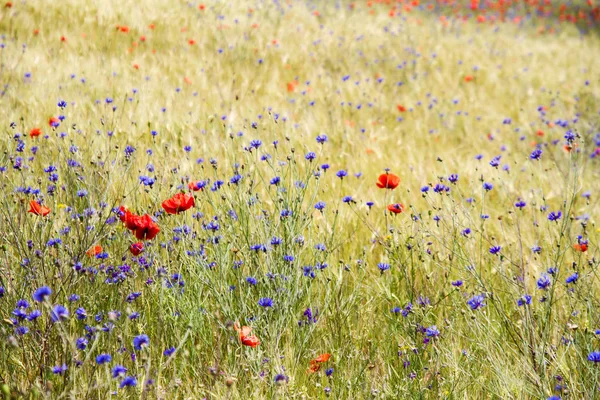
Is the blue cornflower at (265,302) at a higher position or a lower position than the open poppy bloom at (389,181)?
lower

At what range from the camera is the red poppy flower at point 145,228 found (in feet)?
A: 6.06

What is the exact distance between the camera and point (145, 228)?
1.87m

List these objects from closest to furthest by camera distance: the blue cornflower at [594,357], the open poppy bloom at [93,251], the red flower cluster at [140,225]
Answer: the blue cornflower at [594,357]
the red flower cluster at [140,225]
the open poppy bloom at [93,251]

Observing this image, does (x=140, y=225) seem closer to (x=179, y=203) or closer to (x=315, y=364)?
(x=179, y=203)

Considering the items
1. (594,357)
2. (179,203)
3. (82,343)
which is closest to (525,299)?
(594,357)

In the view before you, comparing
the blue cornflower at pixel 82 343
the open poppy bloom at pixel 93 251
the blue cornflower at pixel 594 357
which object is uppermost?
the blue cornflower at pixel 594 357

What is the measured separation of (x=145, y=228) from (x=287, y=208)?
524 millimetres

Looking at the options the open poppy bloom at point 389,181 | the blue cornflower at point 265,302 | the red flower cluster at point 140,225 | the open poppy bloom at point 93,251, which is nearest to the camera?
the blue cornflower at point 265,302

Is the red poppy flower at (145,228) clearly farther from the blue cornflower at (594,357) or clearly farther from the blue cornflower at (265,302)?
the blue cornflower at (594,357)

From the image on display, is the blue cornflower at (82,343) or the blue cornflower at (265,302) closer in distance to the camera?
the blue cornflower at (82,343)

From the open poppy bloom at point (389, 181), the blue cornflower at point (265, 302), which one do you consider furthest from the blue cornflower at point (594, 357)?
the open poppy bloom at point (389, 181)

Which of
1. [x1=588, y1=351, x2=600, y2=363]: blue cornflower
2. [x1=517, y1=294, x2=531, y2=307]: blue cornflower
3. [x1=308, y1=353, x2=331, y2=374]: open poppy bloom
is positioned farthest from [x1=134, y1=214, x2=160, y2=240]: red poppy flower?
[x1=588, y1=351, x2=600, y2=363]: blue cornflower

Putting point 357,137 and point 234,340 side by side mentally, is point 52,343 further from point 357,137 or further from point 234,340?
point 357,137

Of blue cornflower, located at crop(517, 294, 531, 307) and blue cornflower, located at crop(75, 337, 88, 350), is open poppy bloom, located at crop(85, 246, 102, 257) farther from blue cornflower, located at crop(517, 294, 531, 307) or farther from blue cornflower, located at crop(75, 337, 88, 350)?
blue cornflower, located at crop(517, 294, 531, 307)
